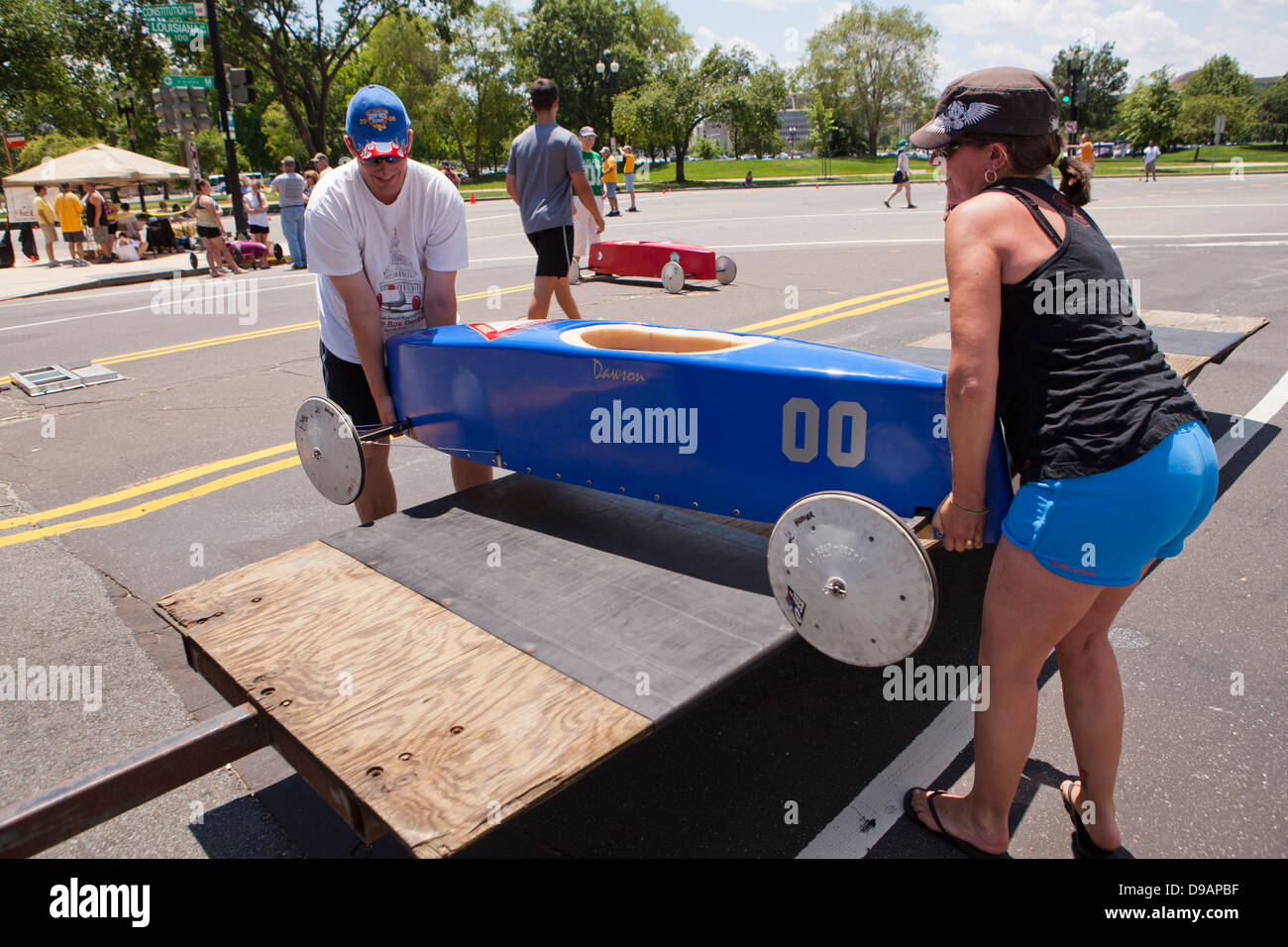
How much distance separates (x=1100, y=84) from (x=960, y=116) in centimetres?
12165

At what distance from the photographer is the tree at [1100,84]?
317 feet

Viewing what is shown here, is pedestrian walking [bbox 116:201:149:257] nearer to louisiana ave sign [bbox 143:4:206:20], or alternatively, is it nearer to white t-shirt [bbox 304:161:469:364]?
louisiana ave sign [bbox 143:4:206:20]

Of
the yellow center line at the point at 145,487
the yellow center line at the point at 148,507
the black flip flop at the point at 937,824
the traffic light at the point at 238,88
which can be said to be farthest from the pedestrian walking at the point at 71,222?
the black flip flop at the point at 937,824

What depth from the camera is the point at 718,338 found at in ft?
10.8

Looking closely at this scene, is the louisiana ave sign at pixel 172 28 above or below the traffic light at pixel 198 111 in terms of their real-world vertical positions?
above

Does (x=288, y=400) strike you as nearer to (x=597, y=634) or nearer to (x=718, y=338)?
(x=718, y=338)

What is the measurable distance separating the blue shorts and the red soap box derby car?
27.9ft

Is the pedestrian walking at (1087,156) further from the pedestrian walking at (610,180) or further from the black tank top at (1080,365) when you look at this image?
the pedestrian walking at (610,180)

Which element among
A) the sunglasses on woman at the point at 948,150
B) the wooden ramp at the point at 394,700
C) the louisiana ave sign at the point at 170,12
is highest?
the louisiana ave sign at the point at 170,12

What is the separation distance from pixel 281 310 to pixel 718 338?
9.19 metres

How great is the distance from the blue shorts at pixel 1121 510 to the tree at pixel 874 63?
76.7 metres

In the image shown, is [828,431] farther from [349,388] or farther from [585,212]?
[585,212]

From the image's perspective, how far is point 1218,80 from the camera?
85375 millimetres

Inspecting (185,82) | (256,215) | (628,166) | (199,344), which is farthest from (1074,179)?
(628,166)
